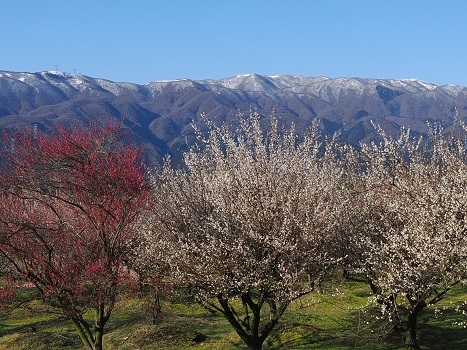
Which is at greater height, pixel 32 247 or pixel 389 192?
pixel 389 192

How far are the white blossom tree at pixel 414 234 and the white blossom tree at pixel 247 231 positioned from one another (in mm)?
1903

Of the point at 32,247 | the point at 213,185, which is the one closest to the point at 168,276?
the point at 213,185

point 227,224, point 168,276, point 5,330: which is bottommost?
point 5,330

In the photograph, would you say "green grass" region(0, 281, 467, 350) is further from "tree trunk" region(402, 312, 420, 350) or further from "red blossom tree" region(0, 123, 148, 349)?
"red blossom tree" region(0, 123, 148, 349)

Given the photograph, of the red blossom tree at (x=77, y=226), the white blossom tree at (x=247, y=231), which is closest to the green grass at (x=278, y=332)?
the red blossom tree at (x=77, y=226)

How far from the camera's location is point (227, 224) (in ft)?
54.3

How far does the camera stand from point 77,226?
758 inches

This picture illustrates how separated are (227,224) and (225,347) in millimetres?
8709

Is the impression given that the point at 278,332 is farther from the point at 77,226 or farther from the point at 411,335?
the point at 77,226

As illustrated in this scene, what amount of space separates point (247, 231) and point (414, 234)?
5762 mm

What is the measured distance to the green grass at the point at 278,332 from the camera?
22281mm

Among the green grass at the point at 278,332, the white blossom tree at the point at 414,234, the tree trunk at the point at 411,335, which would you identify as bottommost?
the green grass at the point at 278,332

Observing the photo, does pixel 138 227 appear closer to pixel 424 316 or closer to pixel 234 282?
pixel 234 282

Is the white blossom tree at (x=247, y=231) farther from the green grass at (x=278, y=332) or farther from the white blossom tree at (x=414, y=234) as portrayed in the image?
the green grass at (x=278, y=332)
